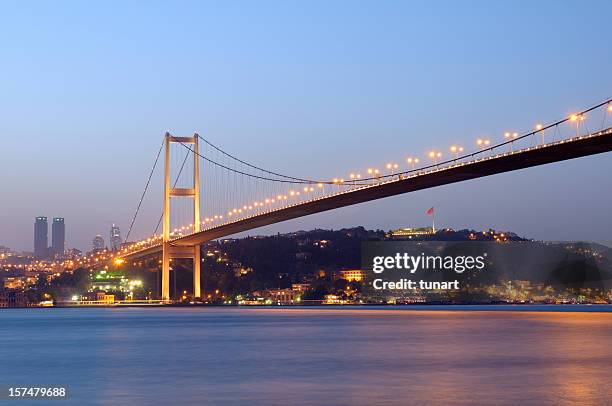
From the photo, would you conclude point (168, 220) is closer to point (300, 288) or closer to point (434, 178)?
point (434, 178)

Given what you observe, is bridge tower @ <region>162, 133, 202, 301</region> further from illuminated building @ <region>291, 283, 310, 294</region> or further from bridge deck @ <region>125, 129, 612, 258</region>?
illuminated building @ <region>291, 283, 310, 294</region>

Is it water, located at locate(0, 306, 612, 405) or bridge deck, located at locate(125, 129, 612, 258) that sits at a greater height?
bridge deck, located at locate(125, 129, 612, 258)

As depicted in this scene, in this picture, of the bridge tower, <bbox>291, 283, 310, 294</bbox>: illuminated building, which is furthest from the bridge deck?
<bbox>291, 283, 310, 294</bbox>: illuminated building

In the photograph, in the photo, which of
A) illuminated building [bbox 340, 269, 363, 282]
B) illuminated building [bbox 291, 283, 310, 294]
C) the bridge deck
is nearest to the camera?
the bridge deck

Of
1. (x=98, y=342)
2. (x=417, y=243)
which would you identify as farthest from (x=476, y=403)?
(x=417, y=243)

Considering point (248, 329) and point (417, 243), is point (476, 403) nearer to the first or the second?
point (248, 329)
